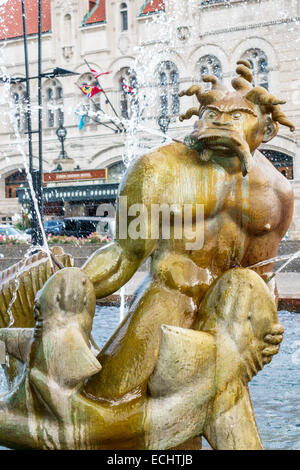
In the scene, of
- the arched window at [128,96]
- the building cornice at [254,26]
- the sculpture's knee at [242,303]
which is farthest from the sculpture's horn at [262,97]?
the arched window at [128,96]

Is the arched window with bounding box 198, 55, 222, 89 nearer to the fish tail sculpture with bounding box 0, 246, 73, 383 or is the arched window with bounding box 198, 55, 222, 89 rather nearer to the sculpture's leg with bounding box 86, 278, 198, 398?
the fish tail sculpture with bounding box 0, 246, 73, 383

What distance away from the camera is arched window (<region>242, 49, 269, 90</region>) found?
26609mm

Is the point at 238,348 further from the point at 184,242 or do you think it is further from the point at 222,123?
the point at 222,123

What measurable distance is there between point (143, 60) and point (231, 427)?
29.1 metres

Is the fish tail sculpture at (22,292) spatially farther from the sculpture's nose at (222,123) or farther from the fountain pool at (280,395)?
the fountain pool at (280,395)

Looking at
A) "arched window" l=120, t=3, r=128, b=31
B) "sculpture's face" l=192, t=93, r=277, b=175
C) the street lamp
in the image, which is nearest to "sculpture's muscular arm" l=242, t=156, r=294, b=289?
Answer: "sculpture's face" l=192, t=93, r=277, b=175

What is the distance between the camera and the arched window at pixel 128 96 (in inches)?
1170

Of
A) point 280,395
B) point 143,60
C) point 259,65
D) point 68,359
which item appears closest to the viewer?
point 68,359

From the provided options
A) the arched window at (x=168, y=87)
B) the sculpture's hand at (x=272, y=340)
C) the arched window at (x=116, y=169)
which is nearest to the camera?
the sculpture's hand at (x=272, y=340)

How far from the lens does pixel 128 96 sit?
30.1 meters

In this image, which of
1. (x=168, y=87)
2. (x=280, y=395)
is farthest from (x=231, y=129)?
(x=168, y=87)

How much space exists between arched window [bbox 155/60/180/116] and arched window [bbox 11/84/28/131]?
7492mm

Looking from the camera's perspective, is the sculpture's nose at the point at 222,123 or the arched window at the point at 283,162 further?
the arched window at the point at 283,162

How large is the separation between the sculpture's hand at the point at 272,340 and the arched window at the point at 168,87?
1045 inches
